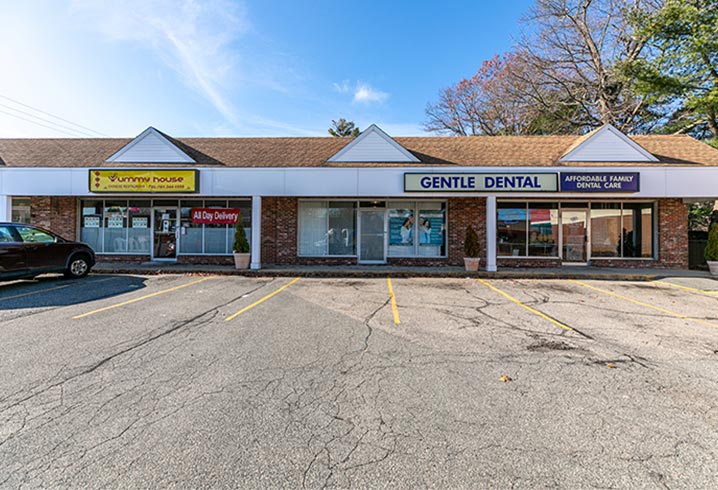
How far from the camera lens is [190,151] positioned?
1544cm

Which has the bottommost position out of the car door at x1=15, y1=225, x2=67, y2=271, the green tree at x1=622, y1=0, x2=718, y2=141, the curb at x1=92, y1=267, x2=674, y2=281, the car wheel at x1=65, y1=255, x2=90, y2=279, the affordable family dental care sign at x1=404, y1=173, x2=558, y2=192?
the curb at x1=92, y1=267, x2=674, y2=281

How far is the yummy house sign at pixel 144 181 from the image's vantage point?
13.2 m

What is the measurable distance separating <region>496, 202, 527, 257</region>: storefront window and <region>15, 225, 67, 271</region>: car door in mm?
15458

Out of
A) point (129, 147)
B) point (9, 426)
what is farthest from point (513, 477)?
point (129, 147)

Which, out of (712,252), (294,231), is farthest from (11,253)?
(712,252)

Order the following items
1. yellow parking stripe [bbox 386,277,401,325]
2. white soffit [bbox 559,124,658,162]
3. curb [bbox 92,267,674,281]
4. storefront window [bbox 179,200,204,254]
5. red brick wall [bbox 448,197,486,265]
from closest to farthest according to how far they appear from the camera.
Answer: yellow parking stripe [bbox 386,277,401,325] → curb [bbox 92,267,674,281] → white soffit [bbox 559,124,658,162] → red brick wall [bbox 448,197,486,265] → storefront window [bbox 179,200,204,254]

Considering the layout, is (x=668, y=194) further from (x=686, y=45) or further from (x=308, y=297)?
(x=308, y=297)

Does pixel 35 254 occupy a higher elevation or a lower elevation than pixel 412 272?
higher

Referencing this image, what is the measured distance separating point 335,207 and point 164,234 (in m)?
7.56

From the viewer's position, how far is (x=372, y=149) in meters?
14.5

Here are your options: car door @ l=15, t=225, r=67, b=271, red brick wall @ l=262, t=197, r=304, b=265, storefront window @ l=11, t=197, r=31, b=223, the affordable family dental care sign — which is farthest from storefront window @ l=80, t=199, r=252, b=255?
the affordable family dental care sign

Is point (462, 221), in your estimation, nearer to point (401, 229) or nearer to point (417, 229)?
point (417, 229)

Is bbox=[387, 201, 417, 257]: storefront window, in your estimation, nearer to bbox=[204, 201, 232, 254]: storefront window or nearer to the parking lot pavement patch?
the parking lot pavement patch

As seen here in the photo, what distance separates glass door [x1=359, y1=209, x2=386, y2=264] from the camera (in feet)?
48.8
